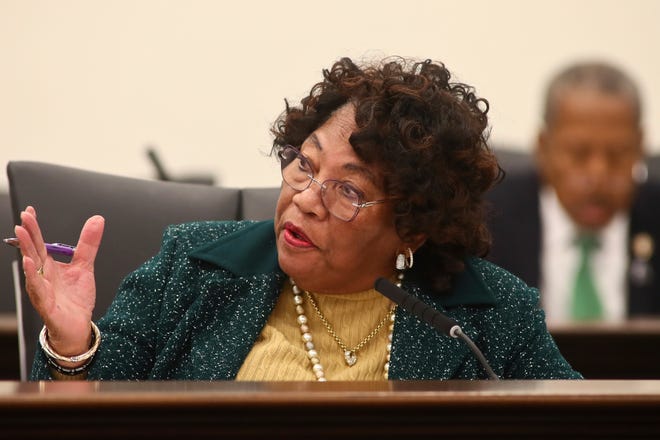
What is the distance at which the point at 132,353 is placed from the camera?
64.0 inches

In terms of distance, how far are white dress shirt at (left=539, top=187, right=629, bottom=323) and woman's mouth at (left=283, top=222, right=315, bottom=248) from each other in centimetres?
167

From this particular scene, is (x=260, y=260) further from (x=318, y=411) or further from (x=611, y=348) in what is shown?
(x=611, y=348)

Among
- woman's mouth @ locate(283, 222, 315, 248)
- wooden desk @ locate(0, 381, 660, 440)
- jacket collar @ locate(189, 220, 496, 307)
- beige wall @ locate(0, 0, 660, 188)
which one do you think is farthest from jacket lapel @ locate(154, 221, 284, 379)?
beige wall @ locate(0, 0, 660, 188)

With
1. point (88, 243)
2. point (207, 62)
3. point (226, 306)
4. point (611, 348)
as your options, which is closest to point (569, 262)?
point (611, 348)

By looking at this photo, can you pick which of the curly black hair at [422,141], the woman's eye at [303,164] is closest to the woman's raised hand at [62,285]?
the woman's eye at [303,164]

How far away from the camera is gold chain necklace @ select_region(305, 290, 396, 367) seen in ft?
5.61

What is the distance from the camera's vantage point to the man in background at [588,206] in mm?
3188

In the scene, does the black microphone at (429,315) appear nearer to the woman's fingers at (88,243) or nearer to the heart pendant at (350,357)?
the heart pendant at (350,357)

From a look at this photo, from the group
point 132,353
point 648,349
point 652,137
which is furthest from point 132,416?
point 652,137

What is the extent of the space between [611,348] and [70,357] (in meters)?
1.40

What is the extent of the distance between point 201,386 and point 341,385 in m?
0.14

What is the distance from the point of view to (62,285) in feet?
4.86

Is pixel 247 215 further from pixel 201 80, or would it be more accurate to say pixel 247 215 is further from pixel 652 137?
pixel 652 137

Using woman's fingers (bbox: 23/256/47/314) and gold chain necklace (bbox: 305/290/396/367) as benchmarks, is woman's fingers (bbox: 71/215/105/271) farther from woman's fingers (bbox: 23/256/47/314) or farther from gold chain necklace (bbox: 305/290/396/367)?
gold chain necklace (bbox: 305/290/396/367)
